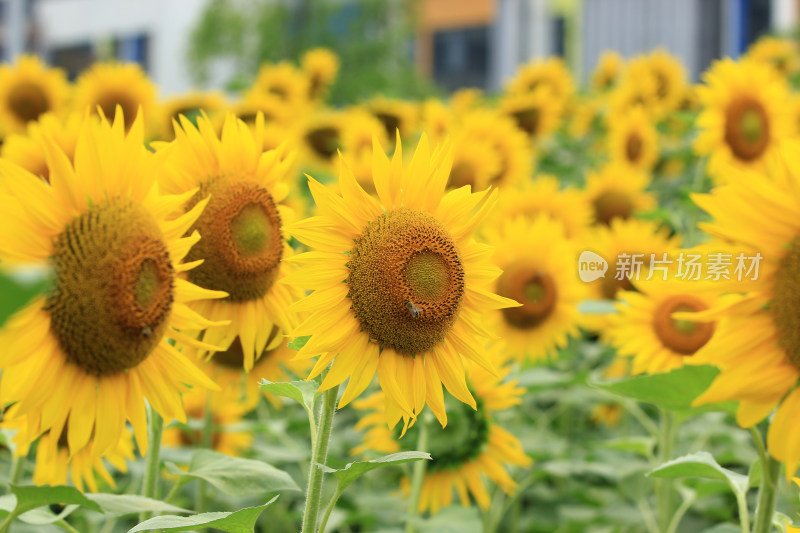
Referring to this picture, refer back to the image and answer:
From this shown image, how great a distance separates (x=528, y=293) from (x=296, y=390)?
138 centimetres

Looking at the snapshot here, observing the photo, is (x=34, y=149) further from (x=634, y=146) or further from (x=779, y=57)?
(x=779, y=57)

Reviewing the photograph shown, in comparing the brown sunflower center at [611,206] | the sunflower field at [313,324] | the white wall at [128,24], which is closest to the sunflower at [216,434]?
the sunflower field at [313,324]

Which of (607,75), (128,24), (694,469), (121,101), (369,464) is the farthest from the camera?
(128,24)

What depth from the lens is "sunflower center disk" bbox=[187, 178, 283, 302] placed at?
1131 mm

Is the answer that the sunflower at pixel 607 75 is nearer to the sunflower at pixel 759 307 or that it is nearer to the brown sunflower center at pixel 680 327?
the brown sunflower center at pixel 680 327

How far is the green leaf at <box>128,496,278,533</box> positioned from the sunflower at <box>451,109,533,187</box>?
2.45 m

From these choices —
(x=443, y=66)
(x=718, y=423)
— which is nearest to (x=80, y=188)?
(x=718, y=423)

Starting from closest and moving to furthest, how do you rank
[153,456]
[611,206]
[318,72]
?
[153,456] → [611,206] → [318,72]

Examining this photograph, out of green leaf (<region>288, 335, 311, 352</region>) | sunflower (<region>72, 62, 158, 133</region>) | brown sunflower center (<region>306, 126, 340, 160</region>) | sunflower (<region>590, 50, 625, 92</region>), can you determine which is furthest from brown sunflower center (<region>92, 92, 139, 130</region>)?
sunflower (<region>590, 50, 625, 92</region>)

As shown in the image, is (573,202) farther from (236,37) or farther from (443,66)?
(443,66)

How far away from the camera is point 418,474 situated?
163 centimetres

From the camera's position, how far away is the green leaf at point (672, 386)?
3.25 ft

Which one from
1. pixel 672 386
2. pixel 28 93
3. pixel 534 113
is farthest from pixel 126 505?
pixel 534 113

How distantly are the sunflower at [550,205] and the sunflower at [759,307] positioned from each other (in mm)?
1982
